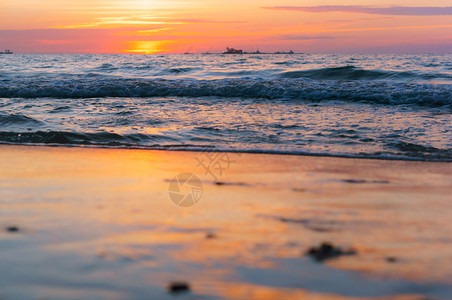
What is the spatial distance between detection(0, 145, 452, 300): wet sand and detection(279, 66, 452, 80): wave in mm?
13525

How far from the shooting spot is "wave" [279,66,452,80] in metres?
15.5

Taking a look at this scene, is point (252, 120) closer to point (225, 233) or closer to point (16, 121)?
point (16, 121)

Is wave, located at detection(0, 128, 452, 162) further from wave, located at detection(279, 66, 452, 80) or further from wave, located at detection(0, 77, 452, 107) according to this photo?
wave, located at detection(279, 66, 452, 80)

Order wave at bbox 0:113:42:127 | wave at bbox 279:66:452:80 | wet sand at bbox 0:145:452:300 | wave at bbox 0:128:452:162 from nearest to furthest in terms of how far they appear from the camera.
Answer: wet sand at bbox 0:145:452:300 < wave at bbox 0:128:452:162 < wave at bbox 0:113:42:127 < wave at bbox 279:66:452:80

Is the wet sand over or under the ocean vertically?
under

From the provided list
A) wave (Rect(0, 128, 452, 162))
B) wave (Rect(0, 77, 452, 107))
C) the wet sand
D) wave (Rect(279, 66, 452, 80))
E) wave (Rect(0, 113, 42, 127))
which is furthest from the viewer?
wave (Rect(279, 66, 452, 80))

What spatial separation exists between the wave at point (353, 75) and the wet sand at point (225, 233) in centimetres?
1353

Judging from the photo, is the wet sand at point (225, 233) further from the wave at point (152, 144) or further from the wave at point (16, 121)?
the wave at point (16, 121)

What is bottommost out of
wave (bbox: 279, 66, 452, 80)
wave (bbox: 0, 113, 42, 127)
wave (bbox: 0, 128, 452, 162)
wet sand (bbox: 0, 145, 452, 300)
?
wet sand (bbox: 0, 145, 452, 300)

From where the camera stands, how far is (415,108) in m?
8.12

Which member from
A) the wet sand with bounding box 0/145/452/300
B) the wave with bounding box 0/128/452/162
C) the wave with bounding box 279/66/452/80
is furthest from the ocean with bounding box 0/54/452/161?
the wave with bounding box 279/66/452/80

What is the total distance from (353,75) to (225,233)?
634 inches

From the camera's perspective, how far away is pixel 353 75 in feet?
55.3

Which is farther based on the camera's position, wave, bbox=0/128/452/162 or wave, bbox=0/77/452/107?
wave, bbox=0/77/452/107
